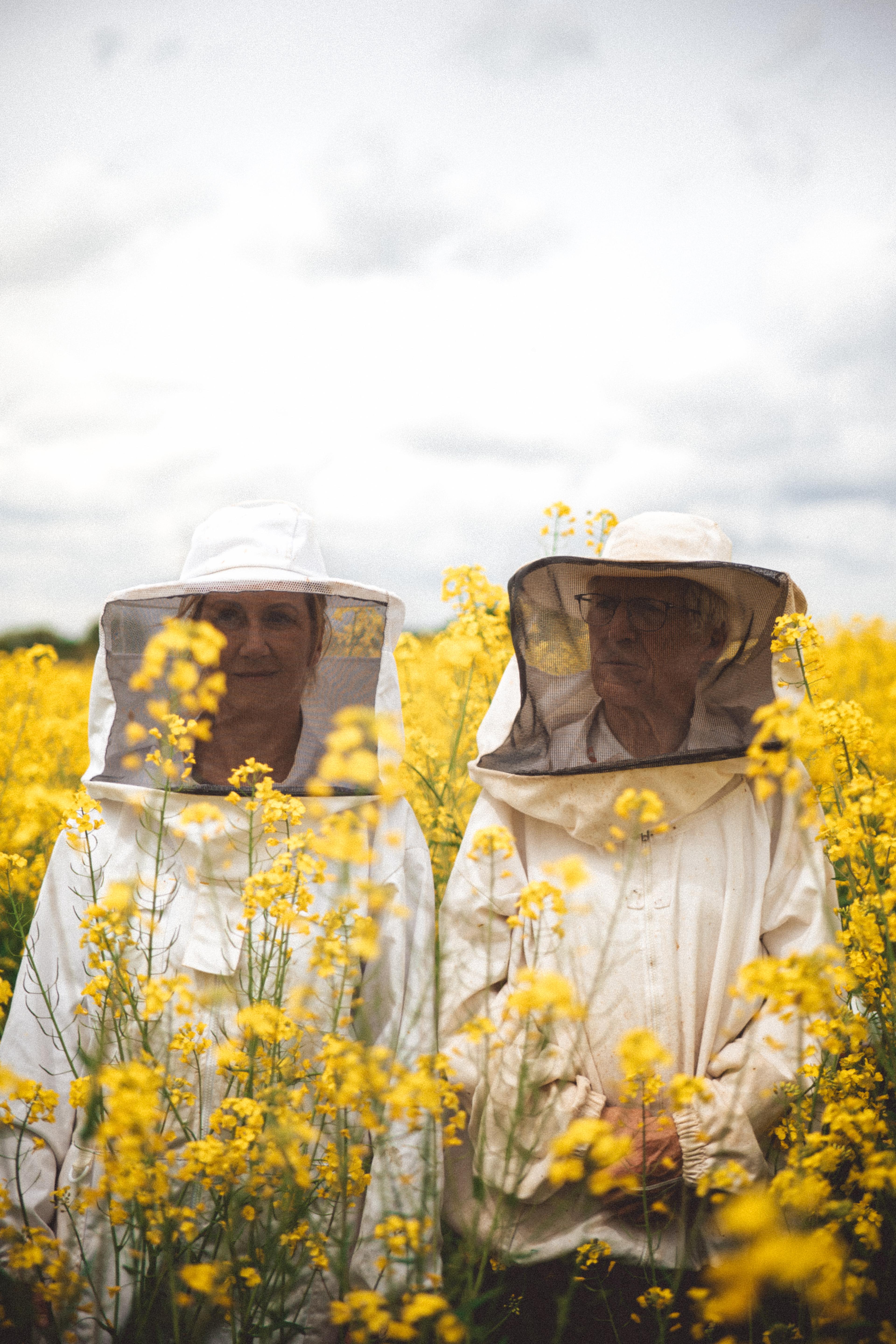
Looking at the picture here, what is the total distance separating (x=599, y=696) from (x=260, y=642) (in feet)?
3.15

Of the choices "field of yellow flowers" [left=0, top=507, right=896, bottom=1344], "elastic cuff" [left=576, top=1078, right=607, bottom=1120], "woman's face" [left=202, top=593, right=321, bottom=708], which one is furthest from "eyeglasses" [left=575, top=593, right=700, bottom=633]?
"elastic cuff" [left=576, top=1078, right=607, bottom=1120]

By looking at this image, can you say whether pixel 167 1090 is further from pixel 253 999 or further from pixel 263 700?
pixel 263 700

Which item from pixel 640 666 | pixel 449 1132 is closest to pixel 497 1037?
pixel 449 1132

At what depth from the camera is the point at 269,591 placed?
246cm

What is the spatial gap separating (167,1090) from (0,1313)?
0.42 metres

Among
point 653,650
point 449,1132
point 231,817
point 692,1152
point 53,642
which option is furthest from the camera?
point 53,642

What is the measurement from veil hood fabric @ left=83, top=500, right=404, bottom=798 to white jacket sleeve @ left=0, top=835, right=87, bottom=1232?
1.03 feet

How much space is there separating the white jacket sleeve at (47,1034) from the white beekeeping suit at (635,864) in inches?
37.7

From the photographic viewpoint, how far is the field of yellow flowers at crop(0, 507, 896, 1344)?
133 cm

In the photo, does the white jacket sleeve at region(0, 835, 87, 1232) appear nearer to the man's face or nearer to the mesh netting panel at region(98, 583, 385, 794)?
the mesh netting panel at region(98, 583, 385, 794)

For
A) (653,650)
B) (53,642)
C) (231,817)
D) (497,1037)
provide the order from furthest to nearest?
(53,642)
(653,650)
(231,817)
(497,1037)

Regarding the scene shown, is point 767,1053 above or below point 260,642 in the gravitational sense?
below

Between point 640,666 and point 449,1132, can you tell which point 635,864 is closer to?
point 640,666

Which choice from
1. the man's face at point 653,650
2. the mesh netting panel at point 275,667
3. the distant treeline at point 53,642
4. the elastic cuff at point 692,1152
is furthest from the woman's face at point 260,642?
the distant treeline at point 53,642
